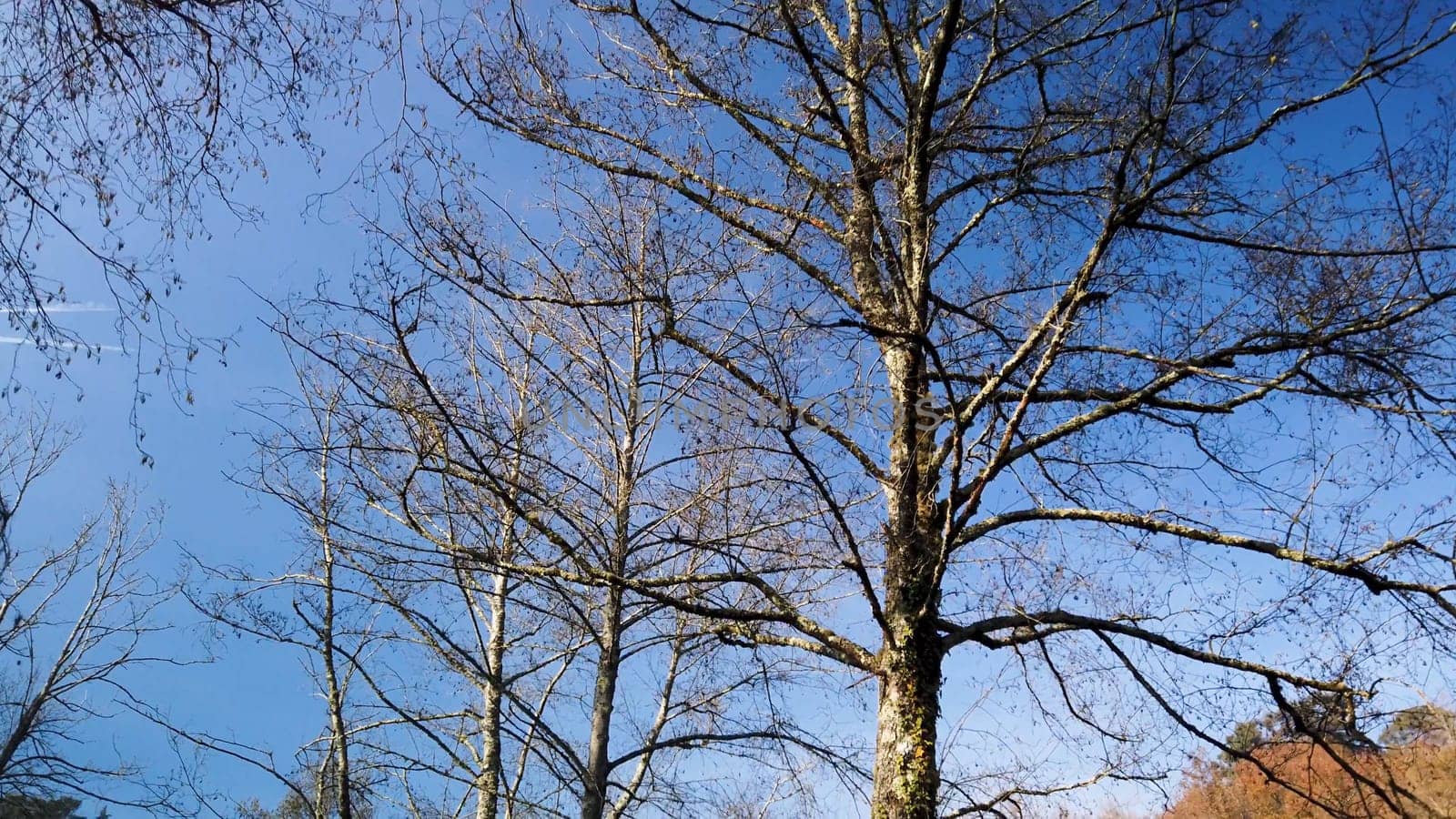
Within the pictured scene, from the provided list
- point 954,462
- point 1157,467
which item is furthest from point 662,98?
point 1157,467

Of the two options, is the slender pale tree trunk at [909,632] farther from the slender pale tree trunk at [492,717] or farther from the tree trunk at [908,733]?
the slender pale tree trunk at [492,717]

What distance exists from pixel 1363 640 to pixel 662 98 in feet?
15.9

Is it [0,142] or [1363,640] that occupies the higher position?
[0,142]

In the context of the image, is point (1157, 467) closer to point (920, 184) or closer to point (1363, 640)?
point (1363, 640)

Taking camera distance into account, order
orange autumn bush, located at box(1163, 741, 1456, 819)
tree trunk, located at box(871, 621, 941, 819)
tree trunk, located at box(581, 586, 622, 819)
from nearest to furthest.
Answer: tree trunk, located at box(871, 621, 941, 819), orange autumn bush, located at box(1163, 741, 1456, 819), tree trunk, located at box(581, 586, 622, 819)

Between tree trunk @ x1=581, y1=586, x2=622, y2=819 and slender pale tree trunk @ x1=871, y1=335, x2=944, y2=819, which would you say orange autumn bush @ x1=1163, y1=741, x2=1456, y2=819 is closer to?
slender pale tree trunk @ x1=871, y1=335, x2=944, y2=819

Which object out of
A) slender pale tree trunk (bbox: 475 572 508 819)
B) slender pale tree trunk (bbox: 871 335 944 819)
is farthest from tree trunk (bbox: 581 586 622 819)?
slender pale tree trunk (bbox: 871 335 944 819)

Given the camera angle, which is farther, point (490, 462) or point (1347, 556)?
point (490, 462)

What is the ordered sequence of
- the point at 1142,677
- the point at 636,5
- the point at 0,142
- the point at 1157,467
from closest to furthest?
the point at 0,142 < the point at 1142,677 < the point at 1157,467 < the point at 636,5

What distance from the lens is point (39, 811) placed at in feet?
42.9

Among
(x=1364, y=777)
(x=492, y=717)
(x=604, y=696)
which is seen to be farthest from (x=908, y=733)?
(x=492, y=717)

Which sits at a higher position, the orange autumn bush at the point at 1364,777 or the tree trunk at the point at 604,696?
the tree trunk at the point at 604,696

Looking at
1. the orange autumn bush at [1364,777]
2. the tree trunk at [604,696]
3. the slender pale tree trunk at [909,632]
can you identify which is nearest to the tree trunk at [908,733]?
the slender pale tree trunk at [909,632]

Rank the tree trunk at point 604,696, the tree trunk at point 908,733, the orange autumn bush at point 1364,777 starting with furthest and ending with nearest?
the tree trunk at point 604,696 < the orange autumn bush at point 1364,777 < the tree trunk at point 908,733
